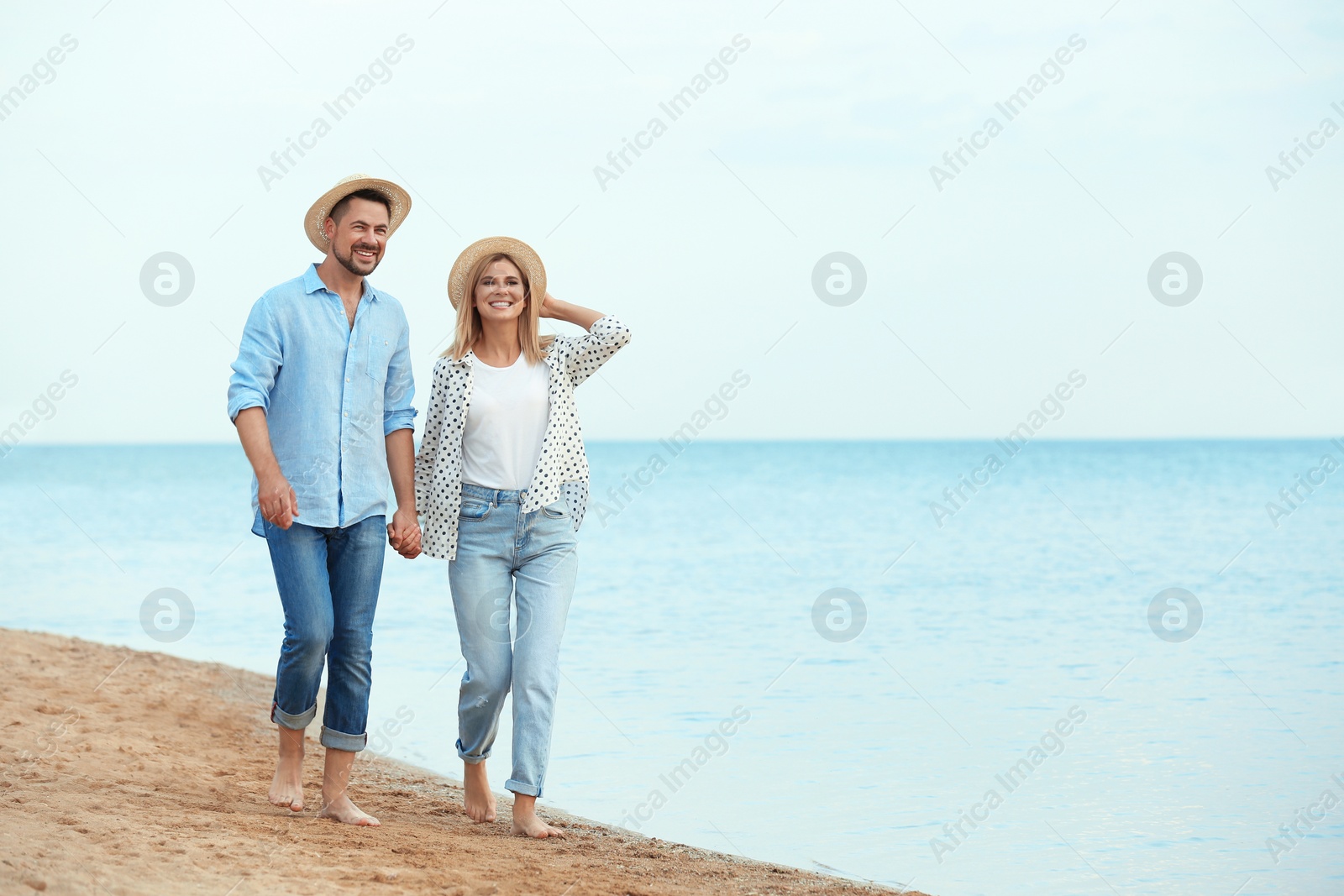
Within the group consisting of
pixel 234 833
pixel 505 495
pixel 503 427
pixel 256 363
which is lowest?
pixel 234 833

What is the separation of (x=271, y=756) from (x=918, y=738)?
3416 millimetres

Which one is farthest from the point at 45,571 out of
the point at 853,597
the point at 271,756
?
the point at 271,756

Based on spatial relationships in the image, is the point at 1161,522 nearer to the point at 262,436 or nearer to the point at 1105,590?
the point at 1105,590

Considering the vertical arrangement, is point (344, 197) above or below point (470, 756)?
above

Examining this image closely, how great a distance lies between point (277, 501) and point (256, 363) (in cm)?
46

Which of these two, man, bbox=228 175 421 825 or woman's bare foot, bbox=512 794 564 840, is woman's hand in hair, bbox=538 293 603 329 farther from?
woman's bare foot, bbox=512 794 564 840

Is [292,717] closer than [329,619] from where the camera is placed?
No

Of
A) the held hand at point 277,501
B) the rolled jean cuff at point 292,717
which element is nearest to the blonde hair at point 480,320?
the held hand at point 277,501

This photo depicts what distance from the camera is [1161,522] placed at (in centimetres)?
2322

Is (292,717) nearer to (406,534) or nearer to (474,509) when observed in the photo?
(406,534)

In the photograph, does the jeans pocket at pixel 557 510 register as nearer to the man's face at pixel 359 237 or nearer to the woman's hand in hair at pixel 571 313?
the woman's hand in hair at pixel 571 313

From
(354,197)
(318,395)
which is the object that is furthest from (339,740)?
(354,197)

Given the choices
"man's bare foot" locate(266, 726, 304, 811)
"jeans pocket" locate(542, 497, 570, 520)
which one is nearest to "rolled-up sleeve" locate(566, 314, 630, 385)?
"jeans pocket" locate(542, 497, 570, 520)

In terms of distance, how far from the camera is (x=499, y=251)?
4.11m
